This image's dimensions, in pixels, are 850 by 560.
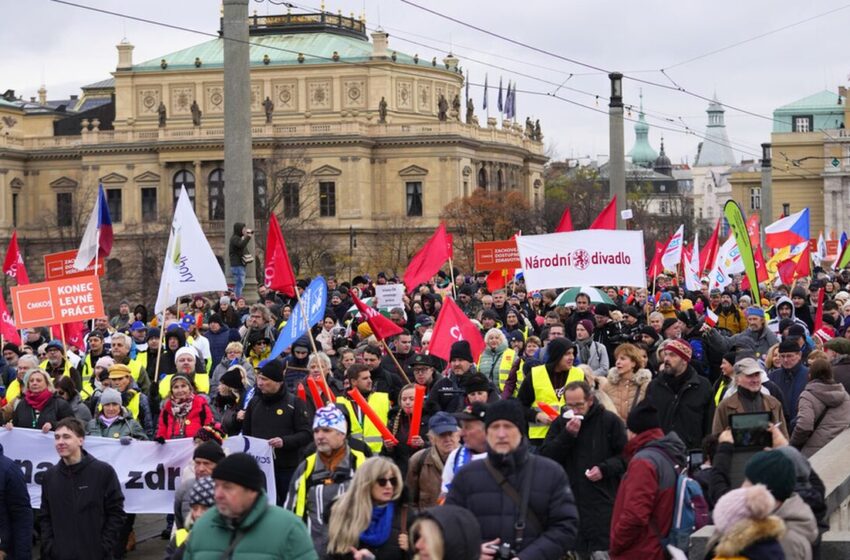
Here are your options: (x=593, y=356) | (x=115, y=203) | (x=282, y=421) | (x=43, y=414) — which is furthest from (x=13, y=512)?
(x=115, y=203)

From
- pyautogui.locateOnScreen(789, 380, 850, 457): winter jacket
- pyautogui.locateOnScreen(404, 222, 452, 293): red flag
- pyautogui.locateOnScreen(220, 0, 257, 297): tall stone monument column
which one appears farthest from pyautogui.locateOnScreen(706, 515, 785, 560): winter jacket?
pyautogui.locateOnScreen(220, 0, 257, 297): tall stone monument column

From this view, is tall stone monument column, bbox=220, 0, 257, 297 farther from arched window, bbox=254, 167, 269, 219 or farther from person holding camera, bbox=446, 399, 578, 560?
arched window, bbox=254, 167, 269, 219

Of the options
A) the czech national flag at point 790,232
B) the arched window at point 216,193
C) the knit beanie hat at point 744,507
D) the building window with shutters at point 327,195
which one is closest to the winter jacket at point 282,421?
the knit beanie hat at point 744,507

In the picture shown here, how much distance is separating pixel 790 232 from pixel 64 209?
264 ft

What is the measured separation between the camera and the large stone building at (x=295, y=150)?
105m

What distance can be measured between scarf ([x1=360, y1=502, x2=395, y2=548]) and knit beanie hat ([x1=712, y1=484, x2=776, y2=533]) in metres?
2.01

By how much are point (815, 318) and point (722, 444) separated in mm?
12095

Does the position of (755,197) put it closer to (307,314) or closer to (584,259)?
(584,259)

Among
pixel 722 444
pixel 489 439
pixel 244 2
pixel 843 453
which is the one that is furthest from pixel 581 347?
pixel 244 2

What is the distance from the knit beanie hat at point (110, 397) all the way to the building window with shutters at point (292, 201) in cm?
8248

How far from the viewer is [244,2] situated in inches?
1047

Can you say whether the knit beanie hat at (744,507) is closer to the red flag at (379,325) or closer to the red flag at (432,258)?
the red flag at (379,325)

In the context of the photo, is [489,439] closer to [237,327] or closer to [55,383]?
[55,383]

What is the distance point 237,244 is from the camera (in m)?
25.9
